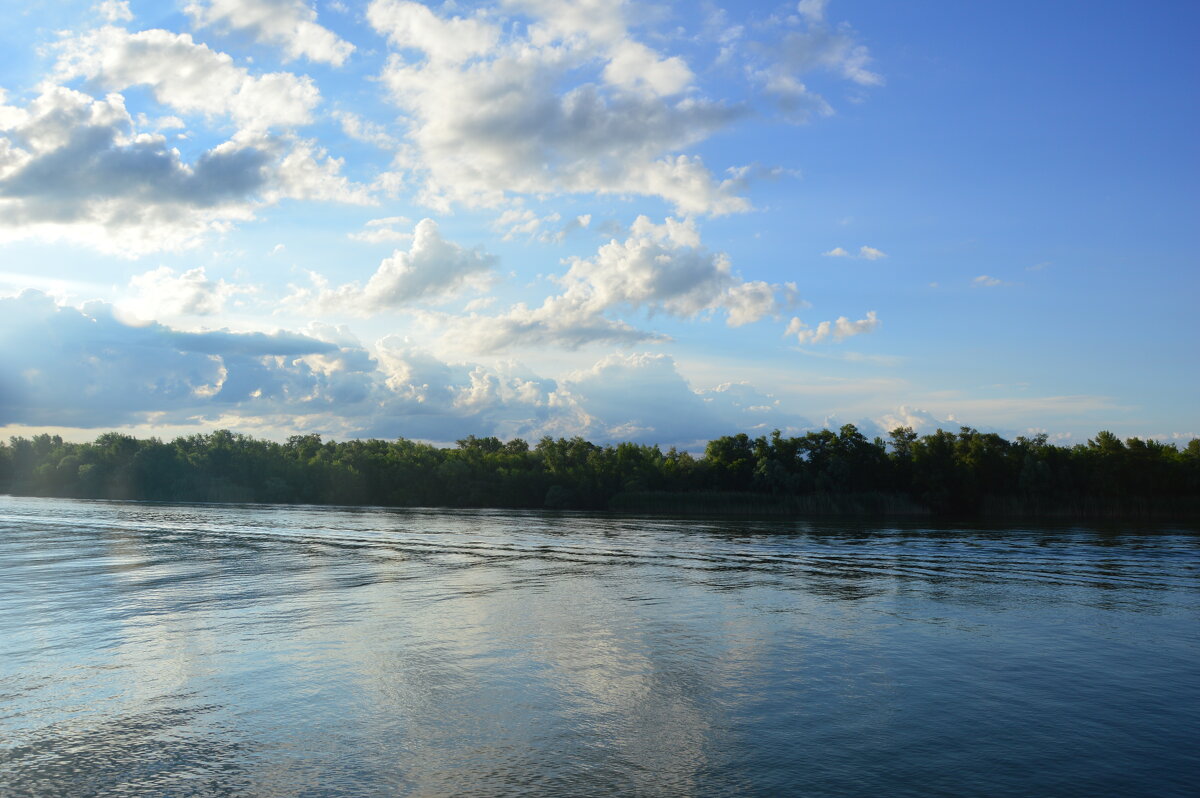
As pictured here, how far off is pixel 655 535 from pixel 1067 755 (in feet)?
154

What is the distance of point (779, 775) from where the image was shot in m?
9.35

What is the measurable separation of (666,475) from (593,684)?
126m

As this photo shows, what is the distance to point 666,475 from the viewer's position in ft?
454

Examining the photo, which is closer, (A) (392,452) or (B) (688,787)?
(B) (688,787)

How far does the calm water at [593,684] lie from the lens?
370 inches

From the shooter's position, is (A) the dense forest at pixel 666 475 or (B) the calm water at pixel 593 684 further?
(A) the dense forest at pixel 666 475

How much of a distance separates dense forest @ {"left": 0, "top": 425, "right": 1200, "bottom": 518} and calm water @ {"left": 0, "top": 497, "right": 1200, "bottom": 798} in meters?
81.8

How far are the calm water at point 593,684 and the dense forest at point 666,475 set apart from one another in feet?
268

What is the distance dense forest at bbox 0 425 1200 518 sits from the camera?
350 feet

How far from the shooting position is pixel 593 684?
13391mm

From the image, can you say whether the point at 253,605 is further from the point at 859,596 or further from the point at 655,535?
the point at 655,535

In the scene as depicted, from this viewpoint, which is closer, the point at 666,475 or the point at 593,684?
the point at 593,684

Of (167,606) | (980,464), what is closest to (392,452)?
(980,464)

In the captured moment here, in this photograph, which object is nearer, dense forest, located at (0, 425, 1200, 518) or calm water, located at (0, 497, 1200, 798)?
calm water, located at (0, 497, 1200, 798)
